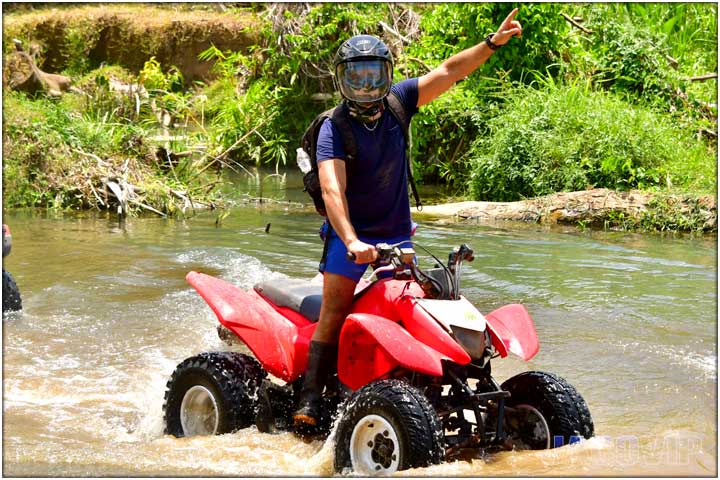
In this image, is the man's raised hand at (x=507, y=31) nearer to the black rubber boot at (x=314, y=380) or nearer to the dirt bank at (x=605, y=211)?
the black rubber boot at (x=314, y=380)

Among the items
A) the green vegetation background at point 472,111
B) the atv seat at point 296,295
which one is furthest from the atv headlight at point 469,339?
the green vegetation background at point 472,111

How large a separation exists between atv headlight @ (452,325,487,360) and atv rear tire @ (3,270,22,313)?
14.8 ft

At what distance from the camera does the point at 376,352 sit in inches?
179

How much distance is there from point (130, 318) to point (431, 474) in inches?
172

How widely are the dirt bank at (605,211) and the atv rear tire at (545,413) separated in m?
8.02

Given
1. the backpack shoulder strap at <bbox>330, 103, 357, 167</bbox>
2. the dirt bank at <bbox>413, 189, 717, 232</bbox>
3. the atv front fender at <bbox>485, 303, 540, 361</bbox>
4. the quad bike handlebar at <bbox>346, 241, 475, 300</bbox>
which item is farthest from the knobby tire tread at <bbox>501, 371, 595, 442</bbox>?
the dirt bank at <bbox>413, 189, 717, 232</bbox>

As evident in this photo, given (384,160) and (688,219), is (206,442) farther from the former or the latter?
(688,219)

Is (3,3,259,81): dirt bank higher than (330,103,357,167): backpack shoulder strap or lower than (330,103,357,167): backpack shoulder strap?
higher

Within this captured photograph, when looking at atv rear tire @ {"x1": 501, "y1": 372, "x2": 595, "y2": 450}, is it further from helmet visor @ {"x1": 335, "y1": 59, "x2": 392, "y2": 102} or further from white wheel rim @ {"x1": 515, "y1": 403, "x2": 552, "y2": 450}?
helmet visor @ {"x1": 335, "y1": 59, "x2": 392, "y2": 102}

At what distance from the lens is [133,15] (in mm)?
23672

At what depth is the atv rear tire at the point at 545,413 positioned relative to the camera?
451 cm

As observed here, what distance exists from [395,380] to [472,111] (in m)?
11.4

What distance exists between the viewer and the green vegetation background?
13289mm

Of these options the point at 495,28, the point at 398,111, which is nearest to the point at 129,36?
the point at 495,28
